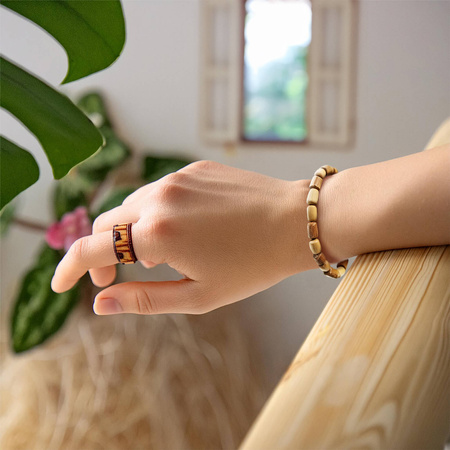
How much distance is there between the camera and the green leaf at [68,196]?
6.20 feet

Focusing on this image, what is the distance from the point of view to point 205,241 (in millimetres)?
465

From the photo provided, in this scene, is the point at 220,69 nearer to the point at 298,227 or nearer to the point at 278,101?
the point at 278,101

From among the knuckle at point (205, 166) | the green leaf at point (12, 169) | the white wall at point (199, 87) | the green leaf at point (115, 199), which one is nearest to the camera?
the green leaf at point (12, 169)

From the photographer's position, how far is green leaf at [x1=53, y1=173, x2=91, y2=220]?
6.20 ft

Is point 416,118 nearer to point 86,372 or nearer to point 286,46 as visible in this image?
point 286,46

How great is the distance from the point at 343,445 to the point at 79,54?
280 mm

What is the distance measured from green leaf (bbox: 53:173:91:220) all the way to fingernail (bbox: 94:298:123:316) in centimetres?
144

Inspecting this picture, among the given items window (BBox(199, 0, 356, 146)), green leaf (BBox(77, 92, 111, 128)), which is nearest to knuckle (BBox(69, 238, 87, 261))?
green leaf (BBox(77, 92, 111, 128))

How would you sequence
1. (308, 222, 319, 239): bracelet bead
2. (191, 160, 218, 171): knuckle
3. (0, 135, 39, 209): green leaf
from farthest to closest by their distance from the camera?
(191, 160, 218, 171): knuckle → (308, 222, 319, 239): bracelet bead → (0, 135, 39, 209): green leaf

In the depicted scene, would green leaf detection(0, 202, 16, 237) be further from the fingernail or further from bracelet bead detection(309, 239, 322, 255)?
bracelet bead detection(309, 239, 322, 255)

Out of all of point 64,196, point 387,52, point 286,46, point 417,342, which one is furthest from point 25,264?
point 417,342

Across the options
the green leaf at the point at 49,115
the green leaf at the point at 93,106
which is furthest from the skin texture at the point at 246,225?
the green leaf at the point at 93,106

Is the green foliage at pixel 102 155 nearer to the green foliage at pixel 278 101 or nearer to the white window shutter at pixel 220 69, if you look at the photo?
the white window shutter at pixel 220 69

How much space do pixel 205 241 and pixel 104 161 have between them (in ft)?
4.89
